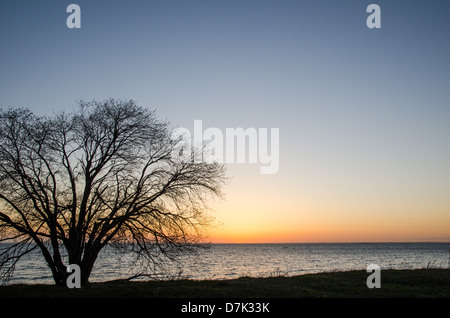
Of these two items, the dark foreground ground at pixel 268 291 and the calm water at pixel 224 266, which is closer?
the dark foreground ground at pixel 268 291

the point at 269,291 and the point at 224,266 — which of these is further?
the point at 224,266

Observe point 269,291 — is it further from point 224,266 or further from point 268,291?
point 224,266

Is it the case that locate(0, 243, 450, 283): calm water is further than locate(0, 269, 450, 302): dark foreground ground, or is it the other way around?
locate(0, 243, 450, 283): calm water

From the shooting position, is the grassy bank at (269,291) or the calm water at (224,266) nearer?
the grassy bank at (269,291)

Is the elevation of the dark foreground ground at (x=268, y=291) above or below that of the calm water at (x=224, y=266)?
above

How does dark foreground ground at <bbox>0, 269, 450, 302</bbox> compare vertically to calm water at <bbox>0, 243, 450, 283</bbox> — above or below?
above

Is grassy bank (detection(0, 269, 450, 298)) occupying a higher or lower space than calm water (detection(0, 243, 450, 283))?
higher

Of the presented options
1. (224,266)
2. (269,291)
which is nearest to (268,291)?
(269,291)

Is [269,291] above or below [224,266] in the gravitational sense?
above

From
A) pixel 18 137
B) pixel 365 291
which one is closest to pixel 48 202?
pixel 18 137

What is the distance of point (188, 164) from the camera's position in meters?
19.0

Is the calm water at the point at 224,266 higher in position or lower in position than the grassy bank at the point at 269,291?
lower

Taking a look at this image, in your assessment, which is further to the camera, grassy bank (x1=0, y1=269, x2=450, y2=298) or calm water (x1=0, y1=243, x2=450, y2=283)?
calm water (x1=0, y1=243, x2=450, y2=283)
